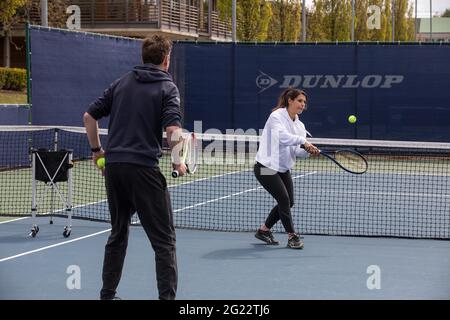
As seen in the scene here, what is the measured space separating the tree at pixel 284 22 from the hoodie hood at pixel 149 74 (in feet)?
103

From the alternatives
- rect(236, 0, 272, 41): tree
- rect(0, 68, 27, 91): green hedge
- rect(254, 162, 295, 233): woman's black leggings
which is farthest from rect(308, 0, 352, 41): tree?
rect(254, 162, 295, 233): woman's black leggings

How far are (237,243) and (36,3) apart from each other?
24.2m

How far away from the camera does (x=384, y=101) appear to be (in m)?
17.5

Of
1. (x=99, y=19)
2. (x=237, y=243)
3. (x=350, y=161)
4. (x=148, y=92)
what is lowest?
(x=237, y=243)

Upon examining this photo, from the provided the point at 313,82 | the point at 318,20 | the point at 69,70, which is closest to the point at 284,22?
the point at 318,20

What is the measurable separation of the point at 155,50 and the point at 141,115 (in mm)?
444

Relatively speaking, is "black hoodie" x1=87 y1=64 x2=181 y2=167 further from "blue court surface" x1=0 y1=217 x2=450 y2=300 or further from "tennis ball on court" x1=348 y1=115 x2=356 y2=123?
"tennis ball on court" x1=348 y1=115 x2=356 y2=123

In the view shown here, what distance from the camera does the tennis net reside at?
9.20 meters

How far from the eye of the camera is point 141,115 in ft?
16.3

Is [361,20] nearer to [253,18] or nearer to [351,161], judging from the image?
[253,18]

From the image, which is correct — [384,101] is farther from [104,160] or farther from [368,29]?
[368,29]

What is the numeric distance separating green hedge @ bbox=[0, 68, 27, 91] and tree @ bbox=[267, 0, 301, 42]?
12344mm

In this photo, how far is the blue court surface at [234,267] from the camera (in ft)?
19.6
